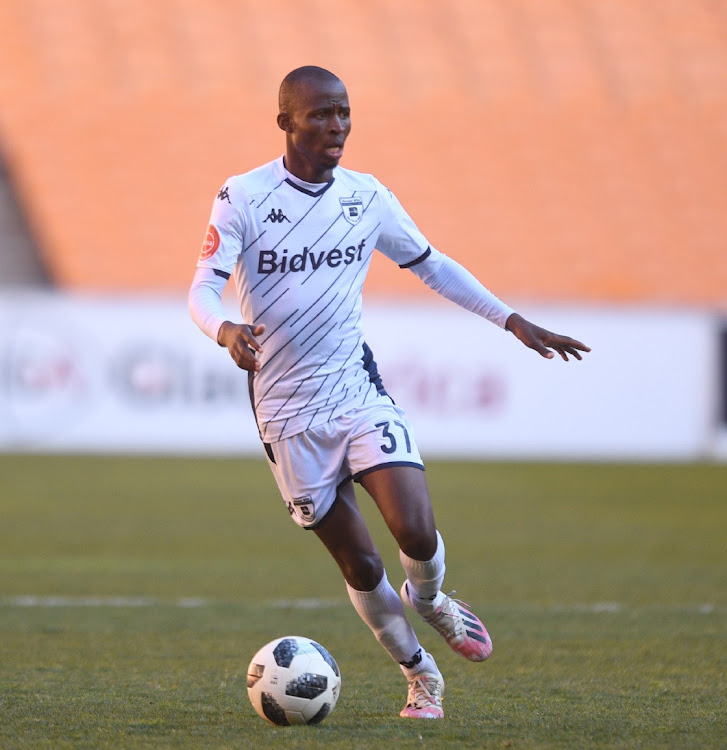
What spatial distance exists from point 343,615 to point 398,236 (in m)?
2.85

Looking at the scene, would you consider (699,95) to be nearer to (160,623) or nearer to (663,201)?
(663,201)

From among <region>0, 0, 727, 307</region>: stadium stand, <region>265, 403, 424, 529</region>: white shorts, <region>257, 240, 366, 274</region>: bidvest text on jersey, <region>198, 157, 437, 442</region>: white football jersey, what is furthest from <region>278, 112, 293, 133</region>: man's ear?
<region>0, 0, 727, 307</region>: stadium stand

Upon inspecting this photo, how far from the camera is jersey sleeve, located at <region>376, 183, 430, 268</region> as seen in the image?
15.5 ft

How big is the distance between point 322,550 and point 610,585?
2.59 m

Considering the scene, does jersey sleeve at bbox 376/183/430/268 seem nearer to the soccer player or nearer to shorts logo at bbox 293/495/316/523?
the soccer player

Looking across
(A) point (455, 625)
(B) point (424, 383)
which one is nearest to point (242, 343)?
(A) point (455, 625)

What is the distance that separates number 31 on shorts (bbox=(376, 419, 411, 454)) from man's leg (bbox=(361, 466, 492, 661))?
0.07m

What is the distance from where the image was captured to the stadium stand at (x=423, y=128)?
21.4 metres

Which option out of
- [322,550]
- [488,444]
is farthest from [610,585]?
[488,444]

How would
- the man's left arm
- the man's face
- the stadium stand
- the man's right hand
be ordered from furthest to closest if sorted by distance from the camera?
the stadium stand
the man's left arm
the man's face
the man's right hand

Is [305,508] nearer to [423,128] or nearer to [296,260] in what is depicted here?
[296,260]

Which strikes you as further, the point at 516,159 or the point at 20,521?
the point at 516,159

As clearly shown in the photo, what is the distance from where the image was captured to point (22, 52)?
22.5 m

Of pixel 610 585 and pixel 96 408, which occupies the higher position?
pixel 610 585
